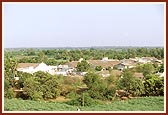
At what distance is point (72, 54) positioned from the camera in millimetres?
4965

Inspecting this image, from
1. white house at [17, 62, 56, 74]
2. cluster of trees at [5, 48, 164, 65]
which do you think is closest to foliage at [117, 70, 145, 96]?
cluster of trees at [5, 48, 164, 65]

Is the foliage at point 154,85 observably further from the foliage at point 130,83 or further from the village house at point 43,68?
the village house at point 43,68

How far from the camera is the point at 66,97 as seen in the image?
509cm

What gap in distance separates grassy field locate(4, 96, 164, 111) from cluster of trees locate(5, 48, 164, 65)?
560 mm

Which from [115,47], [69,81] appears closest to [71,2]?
[115,47]

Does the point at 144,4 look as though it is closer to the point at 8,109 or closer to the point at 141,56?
the point at 141,56

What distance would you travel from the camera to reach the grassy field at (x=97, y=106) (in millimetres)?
4688

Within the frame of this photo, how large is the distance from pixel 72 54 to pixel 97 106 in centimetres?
74

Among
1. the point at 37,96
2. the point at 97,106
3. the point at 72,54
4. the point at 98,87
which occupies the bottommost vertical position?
the point at 97,106

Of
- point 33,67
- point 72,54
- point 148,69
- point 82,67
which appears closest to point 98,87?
point 82,67

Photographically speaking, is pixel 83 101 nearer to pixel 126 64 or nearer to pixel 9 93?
pixel 126 64

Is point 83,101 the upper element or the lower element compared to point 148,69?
lower

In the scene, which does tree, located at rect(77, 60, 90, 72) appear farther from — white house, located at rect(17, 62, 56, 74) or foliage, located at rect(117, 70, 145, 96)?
foliage, located at rect(117, 70, 145, 96)

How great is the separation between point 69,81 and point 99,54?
557mm
